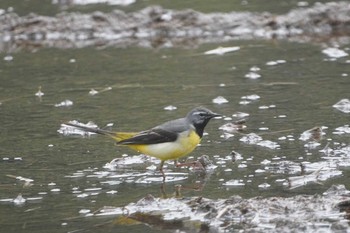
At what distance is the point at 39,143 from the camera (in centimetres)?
887

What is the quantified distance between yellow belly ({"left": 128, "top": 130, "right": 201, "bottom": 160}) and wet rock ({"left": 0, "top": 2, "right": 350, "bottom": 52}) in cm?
596

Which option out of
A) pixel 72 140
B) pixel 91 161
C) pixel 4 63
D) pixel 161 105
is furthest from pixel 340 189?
pixel 4 63

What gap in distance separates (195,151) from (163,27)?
620 centimetres

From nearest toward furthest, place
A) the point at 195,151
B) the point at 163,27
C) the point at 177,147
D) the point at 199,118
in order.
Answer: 1. the point at 177,147
2. the point at 199,118
3. the point at 195,151
4. the point at 163,27

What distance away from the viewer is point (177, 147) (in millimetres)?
7734

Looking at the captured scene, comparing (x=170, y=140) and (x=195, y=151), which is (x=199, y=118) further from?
(x=195, y=151)

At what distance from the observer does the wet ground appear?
6422 mm

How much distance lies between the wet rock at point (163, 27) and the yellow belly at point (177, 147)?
5.96 meters

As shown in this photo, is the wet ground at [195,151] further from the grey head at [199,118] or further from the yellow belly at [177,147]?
the grey head at [199,118]

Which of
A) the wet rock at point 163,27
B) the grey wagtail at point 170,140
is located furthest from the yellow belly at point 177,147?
the wet rock at point 163,27

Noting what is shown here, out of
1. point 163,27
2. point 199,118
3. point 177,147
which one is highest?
point 199,118

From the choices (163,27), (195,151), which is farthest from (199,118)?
(163,27)

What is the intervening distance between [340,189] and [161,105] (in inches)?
153

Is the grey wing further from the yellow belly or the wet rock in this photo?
the wet rock
